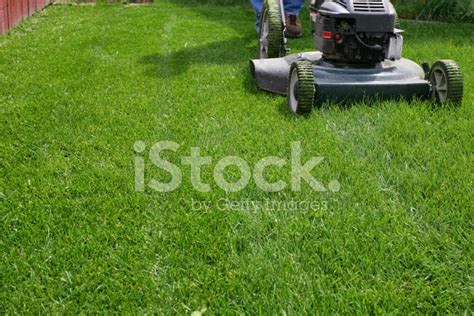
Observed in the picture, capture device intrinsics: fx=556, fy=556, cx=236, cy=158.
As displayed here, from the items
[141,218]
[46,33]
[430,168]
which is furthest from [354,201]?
[46,33]

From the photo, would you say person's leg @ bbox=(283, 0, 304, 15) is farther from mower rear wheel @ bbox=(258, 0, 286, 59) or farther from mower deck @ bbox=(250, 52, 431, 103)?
mower deck @ bbox=(250, 52, 431, 103)

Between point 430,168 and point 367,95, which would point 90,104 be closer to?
point 367,95

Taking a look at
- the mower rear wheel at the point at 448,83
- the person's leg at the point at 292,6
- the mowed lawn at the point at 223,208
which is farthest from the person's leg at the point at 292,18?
the mower rear wheel at the point at 448,83

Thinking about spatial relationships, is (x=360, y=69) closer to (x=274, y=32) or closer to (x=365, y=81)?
(x=365, y=81)

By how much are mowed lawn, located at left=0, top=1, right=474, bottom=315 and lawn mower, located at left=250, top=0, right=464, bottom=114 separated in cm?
12

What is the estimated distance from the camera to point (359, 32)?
3879 millimetres

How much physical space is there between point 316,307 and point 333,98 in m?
2.15

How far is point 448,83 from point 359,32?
0.70 meters

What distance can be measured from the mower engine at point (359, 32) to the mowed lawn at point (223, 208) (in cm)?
41

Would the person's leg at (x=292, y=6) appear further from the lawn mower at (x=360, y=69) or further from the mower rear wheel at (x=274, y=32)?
the lawn mower at (x=360, y=69)

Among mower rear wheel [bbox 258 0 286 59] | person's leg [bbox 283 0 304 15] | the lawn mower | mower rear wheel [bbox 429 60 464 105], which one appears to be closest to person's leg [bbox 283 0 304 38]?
person's leg [bbox 283 0 304 15]

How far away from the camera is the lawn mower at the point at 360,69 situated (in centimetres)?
368

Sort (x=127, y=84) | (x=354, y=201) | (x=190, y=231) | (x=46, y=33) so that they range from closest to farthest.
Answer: (x=190, y=231), (x=354, y=201), (x=127, y=84), (x=46, y=33)

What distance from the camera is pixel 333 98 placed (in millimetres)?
3803
